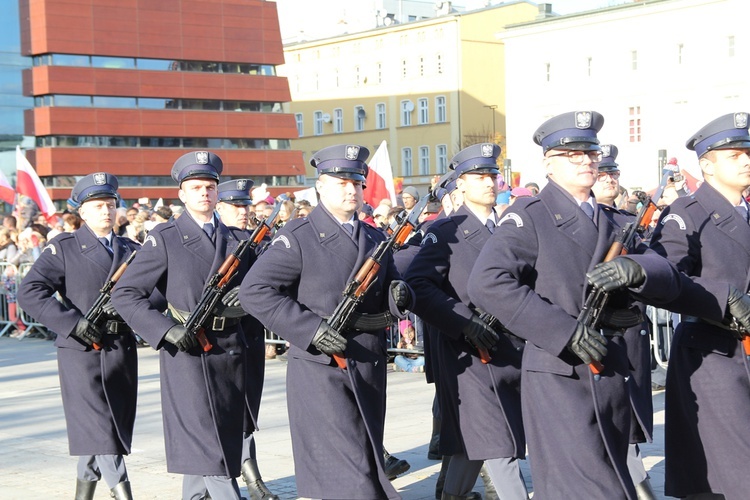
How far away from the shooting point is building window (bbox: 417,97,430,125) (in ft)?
252

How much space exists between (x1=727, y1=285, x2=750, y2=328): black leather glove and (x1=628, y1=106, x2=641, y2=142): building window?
175 ft

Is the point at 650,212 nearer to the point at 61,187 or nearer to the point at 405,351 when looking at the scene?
the point at 405,351

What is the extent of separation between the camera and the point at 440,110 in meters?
75.4

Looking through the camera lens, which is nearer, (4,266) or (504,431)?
(504,431)

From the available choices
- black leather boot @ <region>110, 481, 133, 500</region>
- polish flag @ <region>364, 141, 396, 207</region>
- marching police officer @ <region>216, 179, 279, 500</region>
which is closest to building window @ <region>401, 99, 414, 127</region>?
polish flag @ <region>364, 141, 396, 207</region>

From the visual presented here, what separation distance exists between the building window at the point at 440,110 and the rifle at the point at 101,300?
6731 cm

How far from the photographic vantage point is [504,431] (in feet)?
24.1

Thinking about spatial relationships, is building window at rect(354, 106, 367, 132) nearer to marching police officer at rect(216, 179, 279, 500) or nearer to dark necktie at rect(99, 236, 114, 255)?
marching police officer at rect(216, 179, 279, 500)

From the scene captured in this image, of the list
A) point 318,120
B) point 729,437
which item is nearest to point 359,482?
point 729,437

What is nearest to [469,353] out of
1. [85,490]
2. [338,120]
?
[85,490]

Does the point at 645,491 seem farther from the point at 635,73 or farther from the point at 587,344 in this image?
the point at 635,73

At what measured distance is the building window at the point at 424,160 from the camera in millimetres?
76750

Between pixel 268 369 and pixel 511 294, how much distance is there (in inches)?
391

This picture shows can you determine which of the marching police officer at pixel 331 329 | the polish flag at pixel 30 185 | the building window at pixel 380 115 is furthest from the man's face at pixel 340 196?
the building window at pixel 380 115
